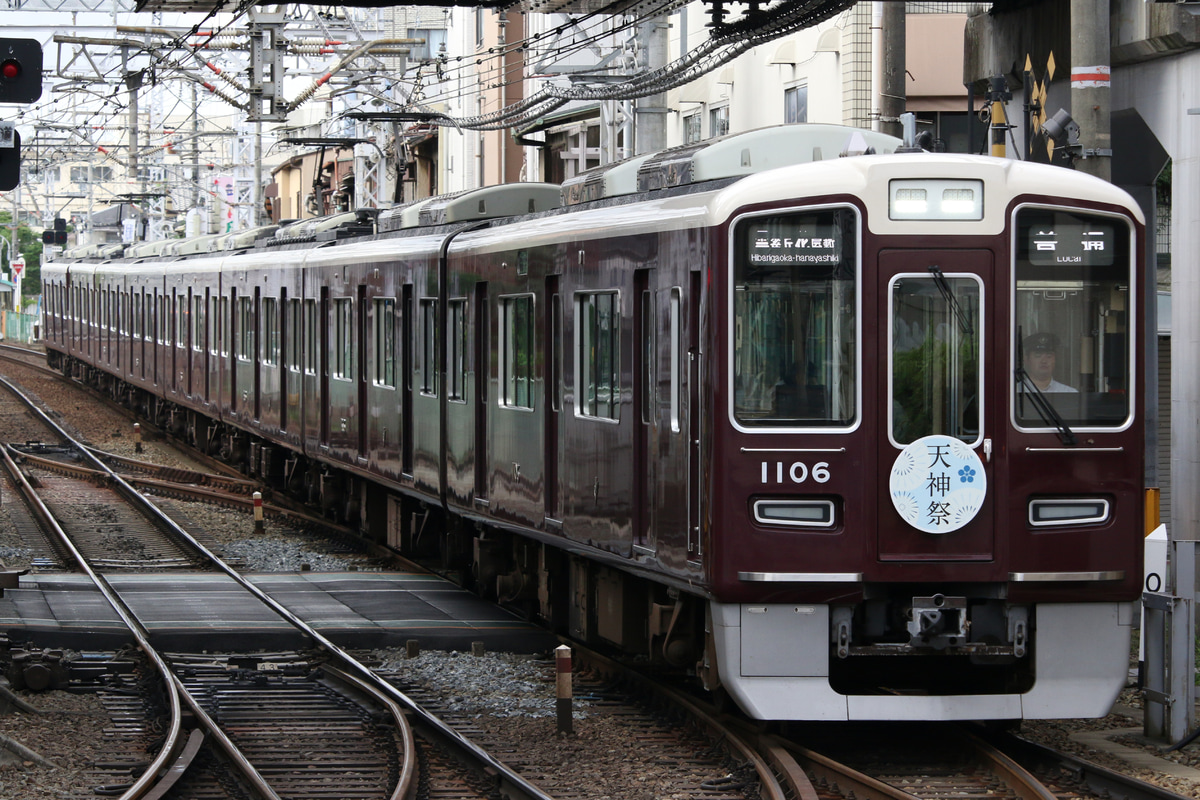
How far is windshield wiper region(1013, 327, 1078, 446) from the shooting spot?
802cm

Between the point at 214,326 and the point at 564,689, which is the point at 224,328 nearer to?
the point at 214,326

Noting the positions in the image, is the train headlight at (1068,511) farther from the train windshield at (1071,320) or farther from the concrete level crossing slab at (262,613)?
the concrete level crossing slab at (262,613)

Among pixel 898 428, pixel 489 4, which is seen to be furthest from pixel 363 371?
pixel 898 428

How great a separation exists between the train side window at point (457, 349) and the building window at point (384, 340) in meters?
1.60

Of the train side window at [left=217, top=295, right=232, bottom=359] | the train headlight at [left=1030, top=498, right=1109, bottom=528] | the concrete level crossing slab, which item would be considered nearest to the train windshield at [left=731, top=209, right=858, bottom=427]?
the train headlight at [left=1030, top=498, right=1109, bottom=528]

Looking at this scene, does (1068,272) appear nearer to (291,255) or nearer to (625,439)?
(625,439)

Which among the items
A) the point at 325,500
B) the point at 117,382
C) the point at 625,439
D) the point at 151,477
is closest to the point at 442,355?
the point at 625,439

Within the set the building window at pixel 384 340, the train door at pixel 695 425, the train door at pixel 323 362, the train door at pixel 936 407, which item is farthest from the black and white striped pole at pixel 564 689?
the train door at pixel 323 362

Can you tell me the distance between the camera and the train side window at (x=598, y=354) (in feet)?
31.4

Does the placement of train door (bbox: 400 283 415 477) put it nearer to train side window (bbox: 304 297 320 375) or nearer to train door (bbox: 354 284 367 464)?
train door (bbox: 354 284 367 464)

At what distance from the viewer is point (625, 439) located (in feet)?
30.8

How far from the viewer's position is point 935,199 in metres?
8.02

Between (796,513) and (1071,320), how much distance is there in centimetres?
146

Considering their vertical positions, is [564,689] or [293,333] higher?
[293,333]
